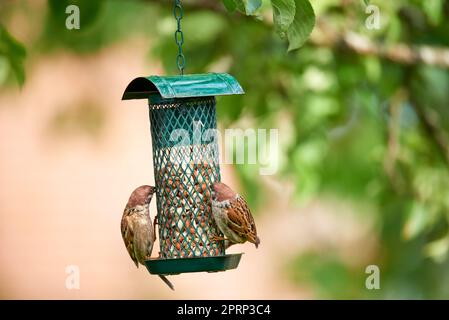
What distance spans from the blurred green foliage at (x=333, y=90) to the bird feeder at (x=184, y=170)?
196 cm

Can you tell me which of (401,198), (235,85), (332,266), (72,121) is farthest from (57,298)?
(235,85)

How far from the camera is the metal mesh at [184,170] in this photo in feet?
18.2

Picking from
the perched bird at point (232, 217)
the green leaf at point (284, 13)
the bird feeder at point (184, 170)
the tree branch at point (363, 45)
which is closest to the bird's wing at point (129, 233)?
the bird feeder at point (184, 170)

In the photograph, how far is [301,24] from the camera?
14.1 ft

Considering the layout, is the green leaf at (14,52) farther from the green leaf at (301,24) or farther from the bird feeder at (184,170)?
the green leaf at (301,24)

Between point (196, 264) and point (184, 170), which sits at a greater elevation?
point (184, 170)

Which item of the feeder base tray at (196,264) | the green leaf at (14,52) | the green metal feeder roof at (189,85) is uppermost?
the green leaf at (14,52)

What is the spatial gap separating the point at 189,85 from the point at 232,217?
25.9 inches

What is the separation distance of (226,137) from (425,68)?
2.05 meters

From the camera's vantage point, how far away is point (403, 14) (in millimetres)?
9070

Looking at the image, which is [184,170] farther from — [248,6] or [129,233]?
[248,6]

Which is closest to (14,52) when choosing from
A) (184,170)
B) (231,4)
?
(184,170)

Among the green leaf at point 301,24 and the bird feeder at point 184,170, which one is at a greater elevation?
the green leaf at point 301,24
